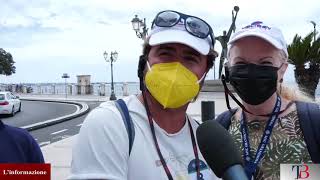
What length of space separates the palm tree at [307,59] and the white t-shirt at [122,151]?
52.0 ft

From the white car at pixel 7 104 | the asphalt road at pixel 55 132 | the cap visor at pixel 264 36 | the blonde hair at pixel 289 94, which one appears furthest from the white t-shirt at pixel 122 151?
the white car at pixel 7 104

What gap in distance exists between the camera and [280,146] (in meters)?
2.32

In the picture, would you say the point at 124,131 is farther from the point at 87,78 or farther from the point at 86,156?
the point at 87,78

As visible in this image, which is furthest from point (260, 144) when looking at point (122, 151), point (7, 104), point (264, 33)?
point (7, 104)

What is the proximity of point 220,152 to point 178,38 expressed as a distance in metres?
0.78

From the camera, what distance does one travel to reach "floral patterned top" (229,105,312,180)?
7.47ft

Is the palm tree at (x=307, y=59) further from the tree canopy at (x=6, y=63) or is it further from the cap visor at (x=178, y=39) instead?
the tree canopy at (x=6, y=63)

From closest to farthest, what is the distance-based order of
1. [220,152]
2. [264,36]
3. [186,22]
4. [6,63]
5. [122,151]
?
[220,152], [122,151], [186,22], [264,36], [6,63]

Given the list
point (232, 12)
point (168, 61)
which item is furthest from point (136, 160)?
point (232, 12)

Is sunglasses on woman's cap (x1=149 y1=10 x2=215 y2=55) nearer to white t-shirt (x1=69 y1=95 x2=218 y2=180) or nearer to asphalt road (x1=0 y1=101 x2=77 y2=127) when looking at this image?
white t-shirt (x1=69 y1=95 x2=218 y2=180)

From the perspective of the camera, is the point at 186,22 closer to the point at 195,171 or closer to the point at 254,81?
the point at 254,81

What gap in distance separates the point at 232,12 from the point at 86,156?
24.0 meters

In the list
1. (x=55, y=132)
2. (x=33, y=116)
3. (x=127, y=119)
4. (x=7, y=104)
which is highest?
(x=127, y=119)

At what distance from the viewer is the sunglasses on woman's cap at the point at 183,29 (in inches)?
81.8
